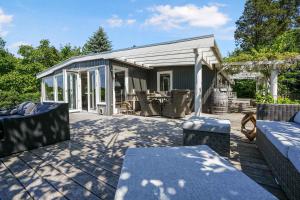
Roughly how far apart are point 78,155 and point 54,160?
0.36 metres

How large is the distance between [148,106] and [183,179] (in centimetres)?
636

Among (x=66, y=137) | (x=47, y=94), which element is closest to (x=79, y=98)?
(x=47, y=94)

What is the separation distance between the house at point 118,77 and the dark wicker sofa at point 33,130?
3.39 metres

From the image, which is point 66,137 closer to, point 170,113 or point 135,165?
point 135,165

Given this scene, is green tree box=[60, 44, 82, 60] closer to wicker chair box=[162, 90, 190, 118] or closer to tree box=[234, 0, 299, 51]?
wicker chair box=[162, 90, 190, 118]

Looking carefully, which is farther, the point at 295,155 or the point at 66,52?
the point at 66,52

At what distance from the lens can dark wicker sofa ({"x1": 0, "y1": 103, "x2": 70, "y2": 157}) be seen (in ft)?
10.6

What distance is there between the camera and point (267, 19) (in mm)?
18219

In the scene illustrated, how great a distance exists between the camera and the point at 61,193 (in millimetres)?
2023

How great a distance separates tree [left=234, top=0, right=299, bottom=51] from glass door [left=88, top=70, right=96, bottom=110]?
15.5 m

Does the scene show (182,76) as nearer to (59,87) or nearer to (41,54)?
(59,87)

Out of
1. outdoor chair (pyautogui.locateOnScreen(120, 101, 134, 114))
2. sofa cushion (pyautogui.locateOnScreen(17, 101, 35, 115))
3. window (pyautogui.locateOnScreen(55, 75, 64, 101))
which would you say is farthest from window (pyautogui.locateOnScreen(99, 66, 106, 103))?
sofa cushion (pyautogui.locateOnScreen(17, 101, 35, 115))

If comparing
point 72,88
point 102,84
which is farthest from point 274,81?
point 72,88

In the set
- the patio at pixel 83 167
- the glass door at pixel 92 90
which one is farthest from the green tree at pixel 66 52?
the patio at pixel 83 167
